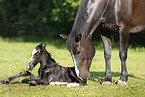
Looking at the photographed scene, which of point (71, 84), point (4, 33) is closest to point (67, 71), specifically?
point (71, 84)

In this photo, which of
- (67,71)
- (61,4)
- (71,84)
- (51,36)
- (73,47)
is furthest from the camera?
(51,36)

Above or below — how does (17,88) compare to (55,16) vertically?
below

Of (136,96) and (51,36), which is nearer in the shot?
(136,96)

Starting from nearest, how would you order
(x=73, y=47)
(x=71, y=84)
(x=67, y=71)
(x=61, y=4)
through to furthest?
(x=73, y=47), (x=71, y=84), (x=67, y=71), (x=61, y=4)

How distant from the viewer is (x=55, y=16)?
70.1 ft

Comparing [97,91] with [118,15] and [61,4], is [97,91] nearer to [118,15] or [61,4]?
[118,15]

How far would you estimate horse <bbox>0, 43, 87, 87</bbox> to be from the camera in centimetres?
626

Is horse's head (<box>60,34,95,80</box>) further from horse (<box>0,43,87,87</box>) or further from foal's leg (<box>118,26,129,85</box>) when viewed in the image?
foal's leg (<box>118,26,129,85</box>)

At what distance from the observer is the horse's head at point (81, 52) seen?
5645 mm

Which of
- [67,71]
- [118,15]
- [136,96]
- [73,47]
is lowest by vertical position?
[136,96]

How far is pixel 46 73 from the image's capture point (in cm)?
643

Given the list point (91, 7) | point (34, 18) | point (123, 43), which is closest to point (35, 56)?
point (91, 7)

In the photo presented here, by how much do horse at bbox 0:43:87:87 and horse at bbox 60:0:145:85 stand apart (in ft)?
2.51

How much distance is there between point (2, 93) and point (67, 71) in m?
2.04
